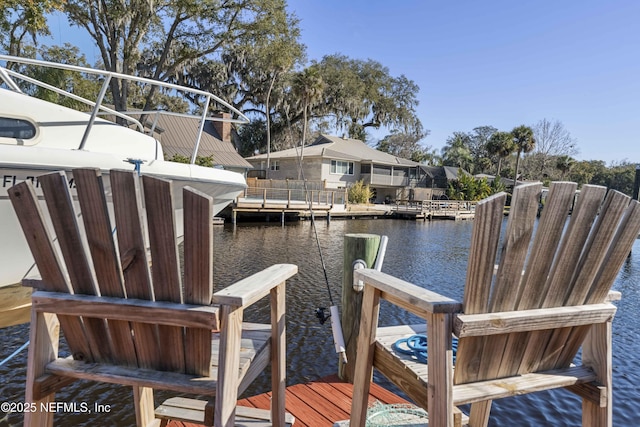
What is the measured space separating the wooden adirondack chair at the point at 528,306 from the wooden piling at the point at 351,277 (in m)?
1.06

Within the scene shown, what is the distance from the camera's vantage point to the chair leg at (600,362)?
5.57 ft

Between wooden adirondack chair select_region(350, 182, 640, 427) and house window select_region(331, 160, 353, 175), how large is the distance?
31468mm

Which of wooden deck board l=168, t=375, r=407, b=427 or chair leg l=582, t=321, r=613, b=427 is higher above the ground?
chair leg l=582, t=321, r=613, b=427

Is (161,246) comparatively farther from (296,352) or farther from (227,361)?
(296,352)

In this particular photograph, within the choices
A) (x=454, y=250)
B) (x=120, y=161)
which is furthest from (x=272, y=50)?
(x=120, y=161)

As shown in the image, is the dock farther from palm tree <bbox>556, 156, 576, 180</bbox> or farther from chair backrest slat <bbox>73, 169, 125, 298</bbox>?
chair backrest slat <bbox>73, 169, 125, 298</bbox>

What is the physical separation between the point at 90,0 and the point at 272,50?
8097 mm

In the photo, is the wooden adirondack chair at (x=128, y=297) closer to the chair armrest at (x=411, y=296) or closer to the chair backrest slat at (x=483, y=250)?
the chair armrest at (x=411, y=296)

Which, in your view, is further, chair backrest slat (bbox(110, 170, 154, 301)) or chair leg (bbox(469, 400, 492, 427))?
chair leg (bbox(469, 400, 492, 427))

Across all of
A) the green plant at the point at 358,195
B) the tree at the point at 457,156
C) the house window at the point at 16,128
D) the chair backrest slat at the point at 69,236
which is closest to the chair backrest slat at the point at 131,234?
the chair backrest slat at the point at 69,236

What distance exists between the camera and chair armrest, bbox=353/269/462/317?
4.71 feet

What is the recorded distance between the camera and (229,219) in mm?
20250

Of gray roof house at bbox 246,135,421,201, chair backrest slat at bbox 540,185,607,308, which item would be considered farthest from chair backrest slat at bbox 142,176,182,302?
gray roof house at bbox 246,135,421,201

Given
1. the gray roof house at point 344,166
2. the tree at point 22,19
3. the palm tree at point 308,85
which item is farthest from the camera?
the gray roof house at point 344,166
